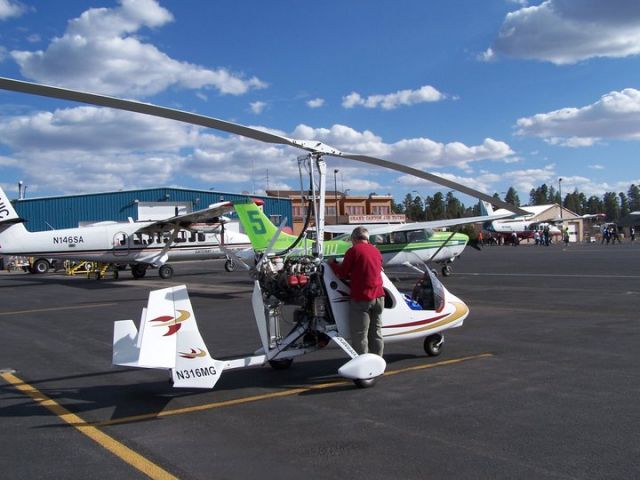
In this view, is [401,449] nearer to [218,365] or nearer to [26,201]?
[218,365]

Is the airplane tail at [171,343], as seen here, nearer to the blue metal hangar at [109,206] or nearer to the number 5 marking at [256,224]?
the number 5 marking at [256,224]

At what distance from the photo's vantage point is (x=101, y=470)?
14.3ft

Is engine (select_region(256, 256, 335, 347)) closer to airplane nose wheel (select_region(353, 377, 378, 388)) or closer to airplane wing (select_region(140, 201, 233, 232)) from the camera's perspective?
airplane nose wheel (select_region(353, 377, 378, 388))

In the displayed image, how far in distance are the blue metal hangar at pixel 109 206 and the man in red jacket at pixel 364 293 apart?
129 feet

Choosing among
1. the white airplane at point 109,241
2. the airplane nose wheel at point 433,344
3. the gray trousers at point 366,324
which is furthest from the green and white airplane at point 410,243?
the gray trousers at point 366,324

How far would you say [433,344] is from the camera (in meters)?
8.16

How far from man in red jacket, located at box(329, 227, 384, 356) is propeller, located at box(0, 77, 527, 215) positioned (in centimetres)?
98

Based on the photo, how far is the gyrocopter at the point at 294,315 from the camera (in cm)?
589

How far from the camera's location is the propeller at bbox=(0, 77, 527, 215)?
4297 mm

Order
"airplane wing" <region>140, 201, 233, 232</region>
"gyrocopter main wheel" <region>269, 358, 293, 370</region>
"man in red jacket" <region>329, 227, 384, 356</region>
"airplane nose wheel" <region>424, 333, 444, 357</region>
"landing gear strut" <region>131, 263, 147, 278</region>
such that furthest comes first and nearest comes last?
"landing gear strut" <region>131, 263, 147, 278</region>, "airplane wing" <region>140, 201, 233, 232</region>, "airplane nose wheel" <region>424, 333, 444, 357</region>, "gyrocopter main wheel" <region>269, 358, 293, 370</region>, "man in red jacket" <region>329, 227, 384, 356</region>

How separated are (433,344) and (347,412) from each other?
284 centimetres

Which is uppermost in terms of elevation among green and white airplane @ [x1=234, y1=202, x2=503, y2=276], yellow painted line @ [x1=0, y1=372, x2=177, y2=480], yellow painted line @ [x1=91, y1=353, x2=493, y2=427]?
green and white airplane @ [x1=234, y1=202, x2=503, y2=276]

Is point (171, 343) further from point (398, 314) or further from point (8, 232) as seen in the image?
point (8, 232)

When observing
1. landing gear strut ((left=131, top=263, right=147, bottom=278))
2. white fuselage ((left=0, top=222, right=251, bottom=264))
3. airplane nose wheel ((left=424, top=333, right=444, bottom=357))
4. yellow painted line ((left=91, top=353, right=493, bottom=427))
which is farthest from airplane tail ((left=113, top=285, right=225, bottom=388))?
landing gear strut ((left=131, top=263, right=147, bottom=278))
